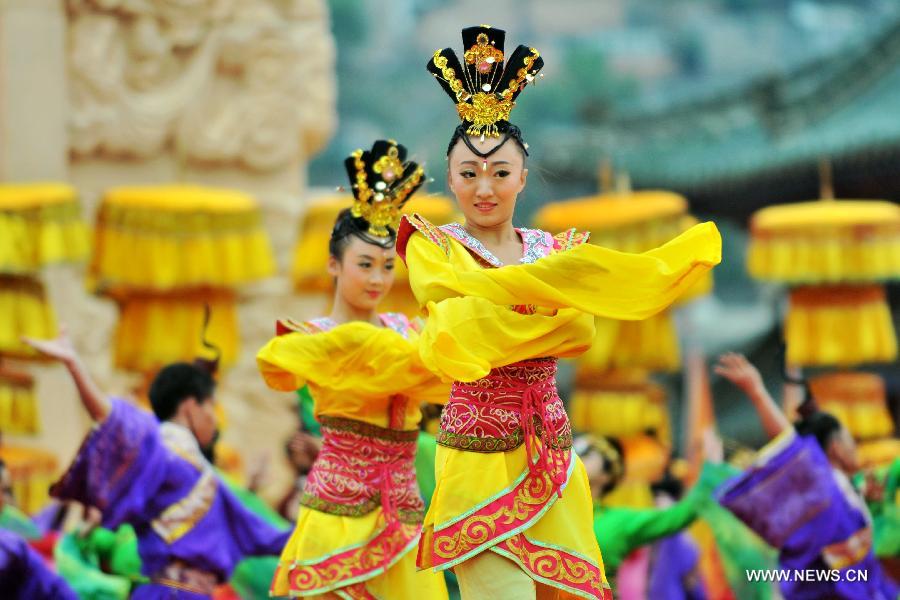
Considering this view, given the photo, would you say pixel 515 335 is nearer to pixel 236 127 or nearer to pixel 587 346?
pixel 587 346

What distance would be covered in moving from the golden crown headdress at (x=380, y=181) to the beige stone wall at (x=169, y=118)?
12.5ft

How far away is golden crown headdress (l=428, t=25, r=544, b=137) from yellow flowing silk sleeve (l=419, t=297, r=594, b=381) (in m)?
0.46

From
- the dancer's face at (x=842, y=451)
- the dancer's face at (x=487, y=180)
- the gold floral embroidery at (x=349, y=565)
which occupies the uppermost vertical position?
the dancer's face at (x=487, y=180)

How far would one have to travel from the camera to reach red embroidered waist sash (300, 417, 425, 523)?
5.25m

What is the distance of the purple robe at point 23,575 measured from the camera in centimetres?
592

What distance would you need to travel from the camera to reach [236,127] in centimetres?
1038

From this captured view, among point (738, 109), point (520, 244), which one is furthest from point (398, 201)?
point (738, 109)

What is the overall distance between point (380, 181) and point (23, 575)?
5.80 ft

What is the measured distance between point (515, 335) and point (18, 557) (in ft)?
7.44

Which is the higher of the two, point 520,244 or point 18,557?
point 520,244

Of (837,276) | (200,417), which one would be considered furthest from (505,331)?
(837,276)

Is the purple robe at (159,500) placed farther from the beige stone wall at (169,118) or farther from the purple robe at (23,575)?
the beige stone wall at (169,118)

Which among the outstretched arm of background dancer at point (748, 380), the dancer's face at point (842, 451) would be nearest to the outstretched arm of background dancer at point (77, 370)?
the outstretched arm of background dancer at point (748, 380)

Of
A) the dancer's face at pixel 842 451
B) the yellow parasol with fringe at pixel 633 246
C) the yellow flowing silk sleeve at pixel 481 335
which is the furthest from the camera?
the yellow parasol with fringe at pixel 633 246
